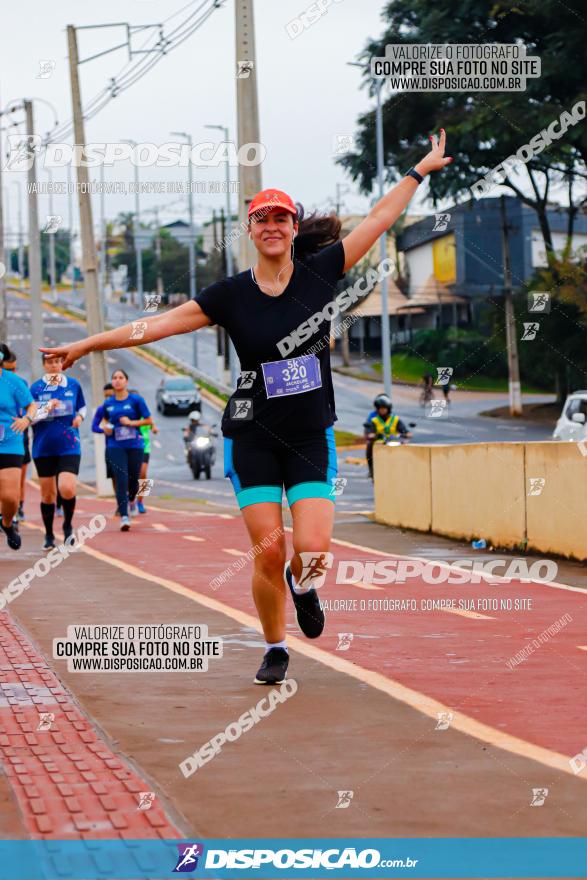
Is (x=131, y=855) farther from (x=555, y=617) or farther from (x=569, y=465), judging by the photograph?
(x=569, y=465)

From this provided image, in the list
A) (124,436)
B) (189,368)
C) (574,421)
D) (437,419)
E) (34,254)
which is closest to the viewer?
(124,436)

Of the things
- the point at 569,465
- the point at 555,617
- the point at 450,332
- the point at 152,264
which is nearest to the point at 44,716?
the point at 555,617

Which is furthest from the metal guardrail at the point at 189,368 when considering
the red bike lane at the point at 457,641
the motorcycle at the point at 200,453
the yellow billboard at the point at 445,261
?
the red bike lane at the point at 457,641

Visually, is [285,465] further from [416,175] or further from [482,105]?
[482,105]

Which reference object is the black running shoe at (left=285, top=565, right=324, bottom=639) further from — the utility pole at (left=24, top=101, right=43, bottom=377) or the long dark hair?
the utility pole at (left=24, top=101, right=43, bottom=377)

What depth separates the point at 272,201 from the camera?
698 centimetres

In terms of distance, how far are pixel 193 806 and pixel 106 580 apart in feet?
24.4

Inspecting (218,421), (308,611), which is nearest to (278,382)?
(308,611)

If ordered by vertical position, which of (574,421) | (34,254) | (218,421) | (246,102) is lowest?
(218,421)

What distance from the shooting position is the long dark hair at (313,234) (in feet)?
24.0

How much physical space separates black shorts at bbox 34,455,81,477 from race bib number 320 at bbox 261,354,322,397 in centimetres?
847

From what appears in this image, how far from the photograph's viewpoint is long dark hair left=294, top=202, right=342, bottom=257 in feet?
24.0

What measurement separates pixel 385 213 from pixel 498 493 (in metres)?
7.35

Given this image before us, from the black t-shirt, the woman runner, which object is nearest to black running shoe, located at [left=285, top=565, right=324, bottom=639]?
the woman runner
